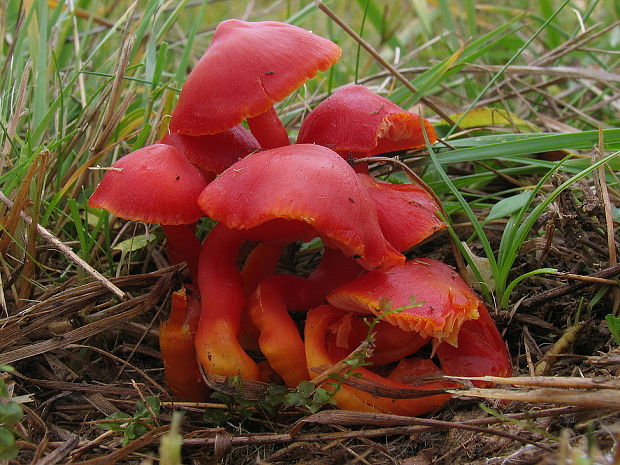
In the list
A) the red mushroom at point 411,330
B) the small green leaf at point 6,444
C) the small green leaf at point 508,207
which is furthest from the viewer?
the small green leaf at point 508,207

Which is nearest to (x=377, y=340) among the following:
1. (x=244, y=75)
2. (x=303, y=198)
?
(x=303, y=198)

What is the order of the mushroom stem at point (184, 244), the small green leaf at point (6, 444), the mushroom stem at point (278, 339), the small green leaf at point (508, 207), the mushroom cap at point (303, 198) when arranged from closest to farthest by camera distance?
the small green leaf at point (6, 444) < the mushroom cap at point (303, 198) < the mushroom stem at point (278, 339) < the mushroom stem at point (184, 244) < the small green leaf at point (508, 207)

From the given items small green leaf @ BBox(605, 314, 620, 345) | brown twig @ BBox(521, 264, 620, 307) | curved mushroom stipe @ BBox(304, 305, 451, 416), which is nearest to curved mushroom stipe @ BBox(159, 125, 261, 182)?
curved mushroom stipe @ BBox(304, 305, 451, 416)

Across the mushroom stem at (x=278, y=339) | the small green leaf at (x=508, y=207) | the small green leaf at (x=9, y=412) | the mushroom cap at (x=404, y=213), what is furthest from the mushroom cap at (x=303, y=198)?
Answer: the small green leaf at (x=9, y=412)

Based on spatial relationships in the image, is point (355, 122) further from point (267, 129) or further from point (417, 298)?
point (417, 298)

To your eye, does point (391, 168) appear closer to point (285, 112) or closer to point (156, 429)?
point (285, 112)

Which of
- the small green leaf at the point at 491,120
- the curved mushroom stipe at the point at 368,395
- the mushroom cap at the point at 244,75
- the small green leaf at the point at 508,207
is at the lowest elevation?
the curved mushroom stipe at the point at 368,395

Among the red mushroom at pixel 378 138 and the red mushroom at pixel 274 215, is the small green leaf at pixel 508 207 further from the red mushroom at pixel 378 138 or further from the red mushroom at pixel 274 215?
the red mushroom at pixel 274 215

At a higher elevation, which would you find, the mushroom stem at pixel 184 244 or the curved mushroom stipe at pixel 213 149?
the curved mushroom stipe at pixel 213 149
